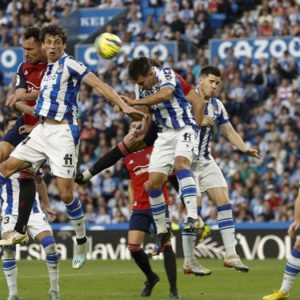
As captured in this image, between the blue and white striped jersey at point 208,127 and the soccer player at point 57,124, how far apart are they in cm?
200

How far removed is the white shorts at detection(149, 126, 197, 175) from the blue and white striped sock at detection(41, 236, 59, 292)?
1.51 meters

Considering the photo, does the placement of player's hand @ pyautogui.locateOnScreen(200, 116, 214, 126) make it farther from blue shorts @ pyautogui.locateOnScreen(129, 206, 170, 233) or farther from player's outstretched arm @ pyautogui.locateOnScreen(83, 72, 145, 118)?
player's outstretched arm @ pyautogui.locateOnScreen(83, 72, 145, 118)

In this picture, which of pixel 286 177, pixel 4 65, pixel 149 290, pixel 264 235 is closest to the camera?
pixel 149 290

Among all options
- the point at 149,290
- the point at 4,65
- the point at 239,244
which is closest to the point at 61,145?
the point at 149,290

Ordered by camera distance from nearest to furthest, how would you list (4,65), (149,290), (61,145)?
(61,145) < (149,290) < (4,65)

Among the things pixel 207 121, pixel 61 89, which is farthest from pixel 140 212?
pixel 61 89

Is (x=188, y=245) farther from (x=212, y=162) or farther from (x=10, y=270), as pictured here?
(x=10, y=270)

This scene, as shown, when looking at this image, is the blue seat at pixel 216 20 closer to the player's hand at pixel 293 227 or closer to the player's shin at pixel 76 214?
the player's shin at pixel 76 214

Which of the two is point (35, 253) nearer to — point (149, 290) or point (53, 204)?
point (53, 204)

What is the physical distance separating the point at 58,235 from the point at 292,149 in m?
5.61

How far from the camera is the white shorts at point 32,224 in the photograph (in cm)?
1389

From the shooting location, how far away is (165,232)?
14000 millimetres

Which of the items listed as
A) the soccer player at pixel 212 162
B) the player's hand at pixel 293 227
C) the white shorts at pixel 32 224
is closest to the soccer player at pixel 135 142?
the soccer player at pixel 212 162

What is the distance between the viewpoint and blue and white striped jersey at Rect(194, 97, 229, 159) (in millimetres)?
14977
